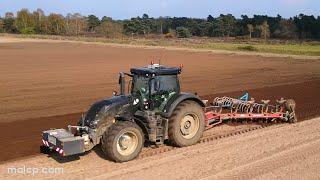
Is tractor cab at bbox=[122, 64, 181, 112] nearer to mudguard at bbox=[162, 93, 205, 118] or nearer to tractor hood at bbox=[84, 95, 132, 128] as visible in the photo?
mudguard at bbox=[162, 93, 205, 118]

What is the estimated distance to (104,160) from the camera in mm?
9453

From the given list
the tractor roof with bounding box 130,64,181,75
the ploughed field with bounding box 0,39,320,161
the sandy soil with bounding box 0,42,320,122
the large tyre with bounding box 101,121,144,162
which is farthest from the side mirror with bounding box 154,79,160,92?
the sandy soil with bounding box 0,42,320,122

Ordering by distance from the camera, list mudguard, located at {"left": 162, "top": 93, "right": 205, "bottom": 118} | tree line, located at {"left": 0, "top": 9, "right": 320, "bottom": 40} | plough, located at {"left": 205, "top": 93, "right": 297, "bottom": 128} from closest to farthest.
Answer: mudguard, located at {"left": 162, "top": 93, "right": 205, "bottom": 118} < plough, located at {"left": 205, "top": 93, "right": 297, "bottom": 128} < tree line, located at {"left": 0, "top": 9, "right": 320, "bottom": 40}

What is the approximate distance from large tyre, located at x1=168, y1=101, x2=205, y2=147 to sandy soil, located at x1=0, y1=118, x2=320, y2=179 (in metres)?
0.22

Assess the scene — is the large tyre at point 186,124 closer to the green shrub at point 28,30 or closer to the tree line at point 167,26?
the tree line at point 167,26

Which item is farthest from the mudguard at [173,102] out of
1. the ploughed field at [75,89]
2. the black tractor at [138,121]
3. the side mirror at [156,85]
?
the ploughed field at [75,89]

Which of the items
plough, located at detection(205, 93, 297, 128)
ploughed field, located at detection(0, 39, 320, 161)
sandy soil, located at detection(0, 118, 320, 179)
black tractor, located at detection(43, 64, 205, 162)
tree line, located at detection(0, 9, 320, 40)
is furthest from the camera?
tree line, located at detection(0, 9, 320, 40)

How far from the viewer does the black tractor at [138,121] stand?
29.6ft

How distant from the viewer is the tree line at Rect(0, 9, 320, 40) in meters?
105

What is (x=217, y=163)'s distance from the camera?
30.3 ft

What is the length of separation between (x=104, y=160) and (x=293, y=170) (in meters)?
3.70

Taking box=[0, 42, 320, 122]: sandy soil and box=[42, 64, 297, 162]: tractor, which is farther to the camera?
box=[0, 42, 320, 122]: sandy soil

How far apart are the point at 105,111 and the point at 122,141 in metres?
0.70

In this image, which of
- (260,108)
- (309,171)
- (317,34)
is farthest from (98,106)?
(317,34)
